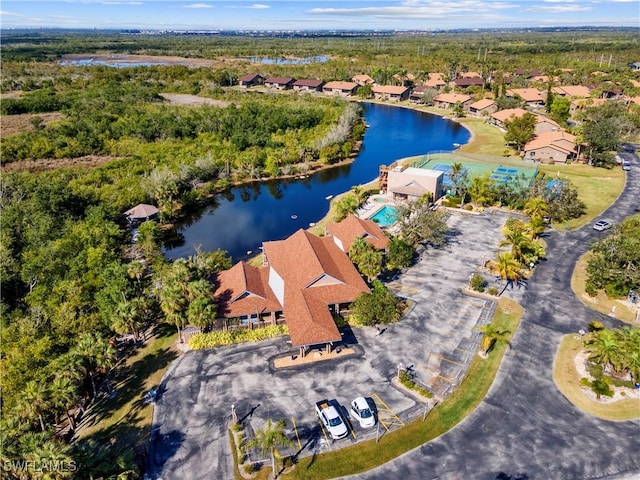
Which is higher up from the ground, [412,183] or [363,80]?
[363,80]

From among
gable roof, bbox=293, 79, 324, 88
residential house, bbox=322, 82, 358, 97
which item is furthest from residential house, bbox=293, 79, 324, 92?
residential house, bbox=322, 82, 358, 97

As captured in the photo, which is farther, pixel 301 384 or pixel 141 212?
pixel 141 212

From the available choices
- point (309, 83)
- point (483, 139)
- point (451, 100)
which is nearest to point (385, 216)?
point (483, 139)

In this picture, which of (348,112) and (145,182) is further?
(348,112)

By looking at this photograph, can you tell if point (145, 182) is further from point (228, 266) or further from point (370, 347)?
point (370, 347)

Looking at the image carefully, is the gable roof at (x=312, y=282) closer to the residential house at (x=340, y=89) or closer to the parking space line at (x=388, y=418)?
the parking space line at (x=388, y=418)

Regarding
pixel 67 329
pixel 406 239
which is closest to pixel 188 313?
pixel 67 329

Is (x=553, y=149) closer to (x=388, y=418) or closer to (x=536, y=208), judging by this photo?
(x=536, y=208)
